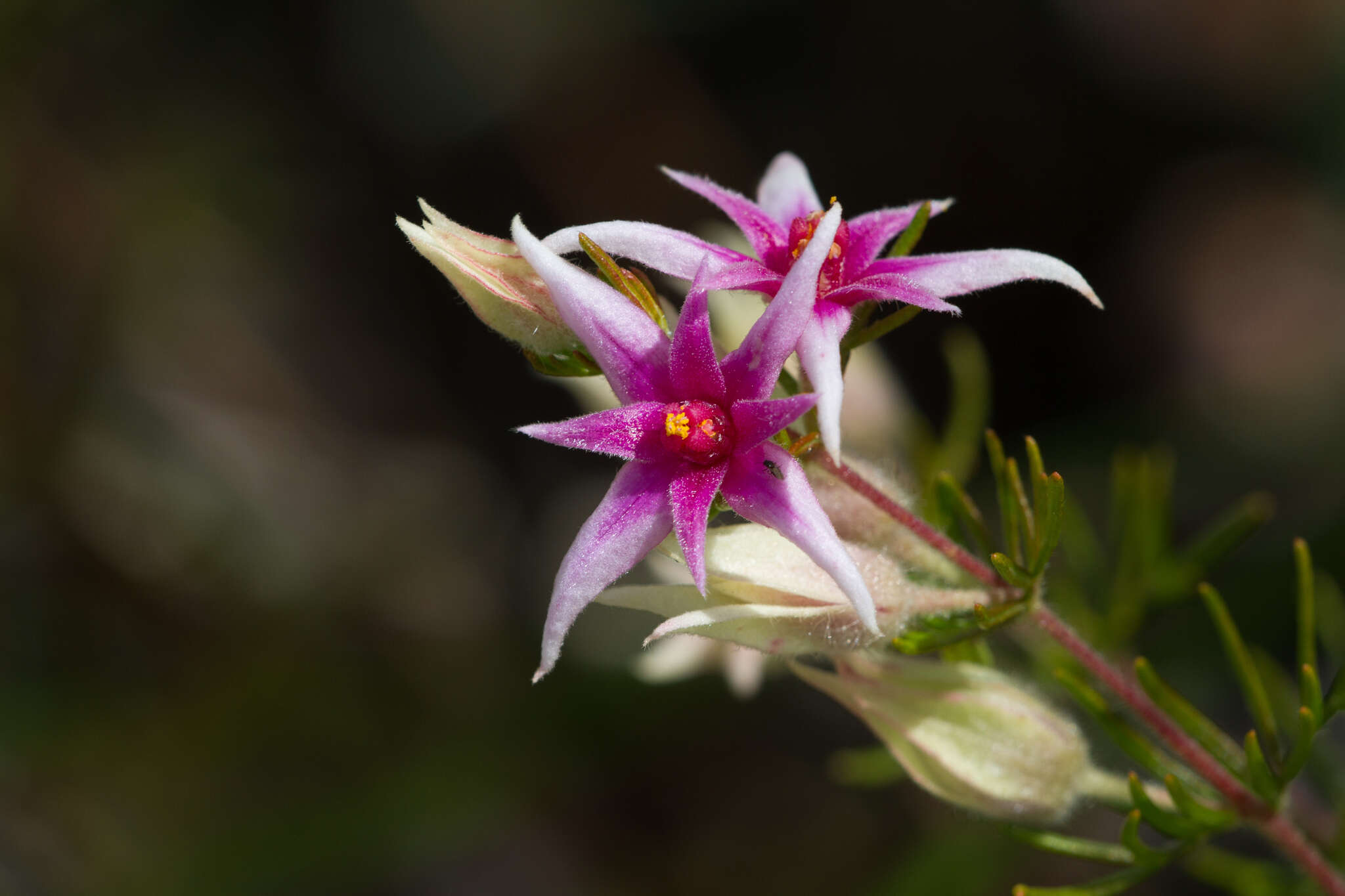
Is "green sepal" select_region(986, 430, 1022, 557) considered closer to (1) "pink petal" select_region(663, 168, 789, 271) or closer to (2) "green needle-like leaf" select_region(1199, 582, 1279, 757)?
(2) "green needle-like leaf" select_region(1199, 582, 1279, 757)

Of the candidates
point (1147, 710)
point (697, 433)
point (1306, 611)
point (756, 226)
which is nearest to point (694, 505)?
point (697, 433)

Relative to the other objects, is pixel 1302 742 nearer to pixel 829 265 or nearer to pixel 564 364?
pixel 829 265

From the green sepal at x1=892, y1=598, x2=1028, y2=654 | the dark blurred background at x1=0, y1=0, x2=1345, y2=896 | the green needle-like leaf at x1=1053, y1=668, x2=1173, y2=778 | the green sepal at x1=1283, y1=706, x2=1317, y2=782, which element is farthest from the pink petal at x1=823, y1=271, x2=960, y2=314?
the dark blurred background at x1=0, y1=0, x2=1345, y2=896

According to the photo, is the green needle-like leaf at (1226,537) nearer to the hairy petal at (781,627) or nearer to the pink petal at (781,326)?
the hairy petal at (781,627)

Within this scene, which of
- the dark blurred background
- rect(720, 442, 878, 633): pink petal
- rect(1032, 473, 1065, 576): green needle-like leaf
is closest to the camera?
rect(720, 442, 878, 633): pink petal

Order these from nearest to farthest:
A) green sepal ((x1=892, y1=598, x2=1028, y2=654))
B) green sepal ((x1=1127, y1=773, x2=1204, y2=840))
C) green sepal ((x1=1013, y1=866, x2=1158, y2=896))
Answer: green sepal ((x1=892, y1=598, x2=1028, y2=654)) < green sepal ((x1=1127, y1=773, x2=1204, y2=840)) < green sepal ((x1=1013, y1=866, x2=1158, y2=896))

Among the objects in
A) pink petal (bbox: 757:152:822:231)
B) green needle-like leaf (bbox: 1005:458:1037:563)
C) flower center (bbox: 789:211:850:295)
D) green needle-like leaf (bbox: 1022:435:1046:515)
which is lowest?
green needle-like leaf (bbox: 1005:458:1037:563)
